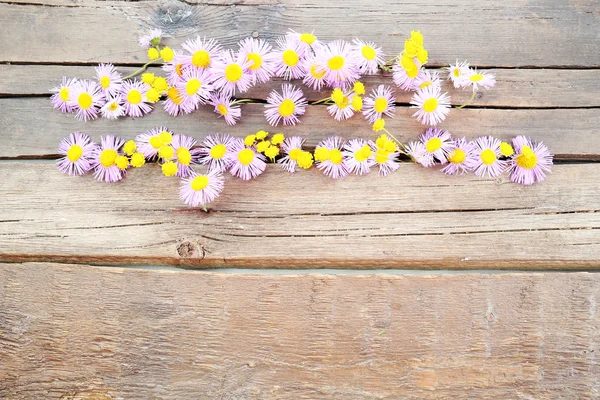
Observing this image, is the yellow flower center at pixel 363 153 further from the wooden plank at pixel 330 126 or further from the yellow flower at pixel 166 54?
the yellow flower at pixel 166 54

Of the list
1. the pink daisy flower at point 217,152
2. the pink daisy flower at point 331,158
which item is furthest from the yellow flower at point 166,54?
the pink daisy flower at point 331,158

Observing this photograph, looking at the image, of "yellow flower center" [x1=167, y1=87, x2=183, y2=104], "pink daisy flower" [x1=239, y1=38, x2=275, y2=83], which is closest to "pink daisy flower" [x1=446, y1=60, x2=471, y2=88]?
"pink daisy flower" [x1=239, y1=38, x2=275, y2=83]

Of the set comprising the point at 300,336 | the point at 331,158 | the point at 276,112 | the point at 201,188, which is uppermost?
the point at 276,112

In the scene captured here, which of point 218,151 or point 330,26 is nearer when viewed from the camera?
point 218,151

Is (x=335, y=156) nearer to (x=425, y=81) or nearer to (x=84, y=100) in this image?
(x=425, y=81)

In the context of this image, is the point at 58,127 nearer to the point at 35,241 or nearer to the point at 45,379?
the point at 35,241

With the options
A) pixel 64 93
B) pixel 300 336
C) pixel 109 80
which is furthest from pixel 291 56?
pixel 300 336

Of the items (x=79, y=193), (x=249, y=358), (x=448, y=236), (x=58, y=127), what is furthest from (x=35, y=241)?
(x=448, y=236)

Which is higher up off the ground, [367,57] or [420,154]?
[367,57]
